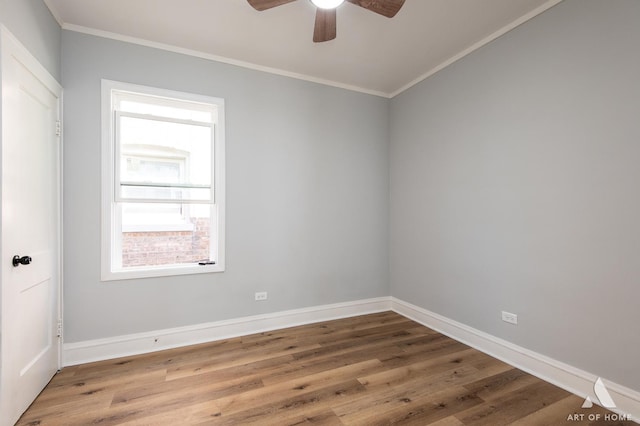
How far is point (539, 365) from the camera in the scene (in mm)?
2297

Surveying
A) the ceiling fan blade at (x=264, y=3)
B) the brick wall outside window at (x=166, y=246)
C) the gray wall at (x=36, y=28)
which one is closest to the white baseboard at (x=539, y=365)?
the brick wall outside window at (x=166, y=246)

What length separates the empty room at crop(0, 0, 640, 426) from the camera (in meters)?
1.90

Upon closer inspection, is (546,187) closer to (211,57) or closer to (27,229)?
(211,57)

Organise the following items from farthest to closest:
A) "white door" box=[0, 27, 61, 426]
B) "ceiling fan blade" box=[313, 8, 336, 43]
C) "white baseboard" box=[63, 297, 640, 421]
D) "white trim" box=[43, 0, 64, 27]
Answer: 1. "white trim" box=[43, 0, 64, 27]
2. "white baseboard" box=[63, 297, 640, 421]
3. "ceiling fan blade" box=[313, 8, 336, 43]
4. "white door" box=[0, 27, 61, 426]

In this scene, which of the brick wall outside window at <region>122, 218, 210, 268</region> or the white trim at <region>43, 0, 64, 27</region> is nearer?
the white trim at <region>43, 0, 64, 27</region>

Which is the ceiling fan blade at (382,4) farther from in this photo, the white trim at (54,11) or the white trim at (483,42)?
the white trim at (54,11)

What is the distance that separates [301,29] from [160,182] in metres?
1.95

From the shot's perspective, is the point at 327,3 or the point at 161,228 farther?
the point at 161,228

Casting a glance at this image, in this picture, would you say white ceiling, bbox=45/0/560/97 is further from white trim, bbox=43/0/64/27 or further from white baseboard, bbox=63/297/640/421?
white baseboard, bbox=63/297/640/421

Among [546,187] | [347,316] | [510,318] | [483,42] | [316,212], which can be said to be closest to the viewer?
[546,187]

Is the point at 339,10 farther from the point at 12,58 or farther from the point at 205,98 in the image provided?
the point at 12,58

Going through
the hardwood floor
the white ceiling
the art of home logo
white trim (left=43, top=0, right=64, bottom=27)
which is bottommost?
the hardwood floor

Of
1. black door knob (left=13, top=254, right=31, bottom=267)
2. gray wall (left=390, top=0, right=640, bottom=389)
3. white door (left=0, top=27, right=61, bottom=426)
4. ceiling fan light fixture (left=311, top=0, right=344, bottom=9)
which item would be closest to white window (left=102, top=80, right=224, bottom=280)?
white door (left=0, top=27, right=61, bottom=426)

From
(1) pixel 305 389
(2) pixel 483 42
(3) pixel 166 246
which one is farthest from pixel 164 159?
(2) pixel 483 42
